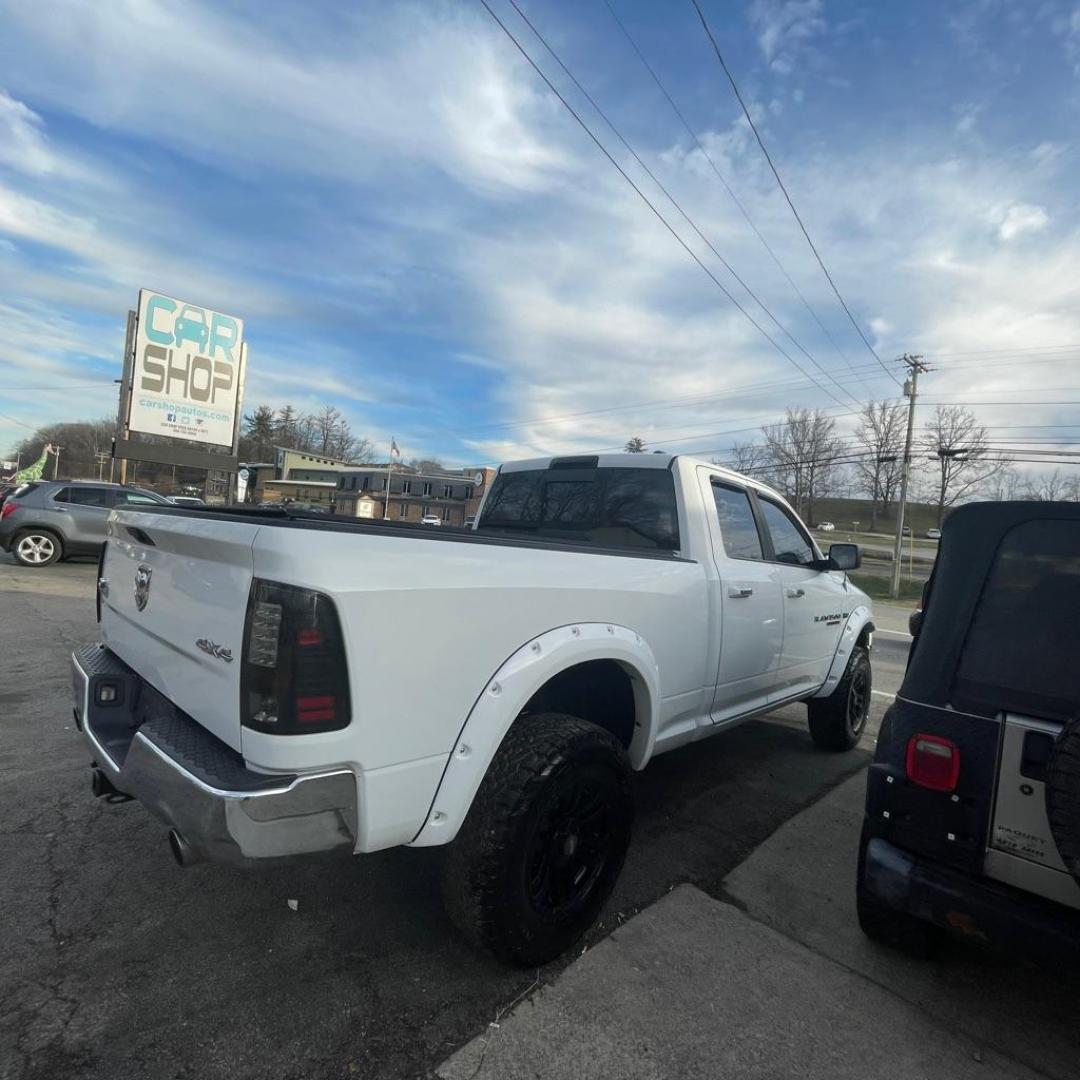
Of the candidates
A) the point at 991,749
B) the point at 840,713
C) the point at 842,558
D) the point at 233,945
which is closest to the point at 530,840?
the point at 233,945

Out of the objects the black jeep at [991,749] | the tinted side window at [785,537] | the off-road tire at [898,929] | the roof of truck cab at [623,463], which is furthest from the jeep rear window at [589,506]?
the off-road tire at [898,929]

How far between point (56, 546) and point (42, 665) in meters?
8.36

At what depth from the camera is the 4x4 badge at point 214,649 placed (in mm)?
1838

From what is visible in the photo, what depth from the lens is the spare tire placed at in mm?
1743

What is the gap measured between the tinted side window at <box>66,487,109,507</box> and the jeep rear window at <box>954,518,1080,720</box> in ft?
49.0

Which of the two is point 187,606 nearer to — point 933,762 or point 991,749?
point 933,762

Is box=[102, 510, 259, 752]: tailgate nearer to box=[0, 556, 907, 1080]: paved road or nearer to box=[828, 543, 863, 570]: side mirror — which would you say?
box=[0, 556, 907, 1080]: paved road

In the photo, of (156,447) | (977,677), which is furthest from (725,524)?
(156,447)

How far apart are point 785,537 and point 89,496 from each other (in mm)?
13695

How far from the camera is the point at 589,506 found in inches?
147

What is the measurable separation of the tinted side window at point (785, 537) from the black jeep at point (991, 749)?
181 cm

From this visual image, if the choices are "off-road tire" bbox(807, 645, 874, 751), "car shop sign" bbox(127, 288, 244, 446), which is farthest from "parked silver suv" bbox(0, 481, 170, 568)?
"off-road tire" bbox(807, 645, 874, 751)

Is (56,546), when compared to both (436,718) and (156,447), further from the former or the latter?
(436,718)

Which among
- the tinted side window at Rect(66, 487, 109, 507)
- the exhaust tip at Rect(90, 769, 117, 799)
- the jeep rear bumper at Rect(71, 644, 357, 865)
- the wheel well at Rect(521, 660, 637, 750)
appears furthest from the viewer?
the tinted side window at Rect(66, 487, 109, 507)
